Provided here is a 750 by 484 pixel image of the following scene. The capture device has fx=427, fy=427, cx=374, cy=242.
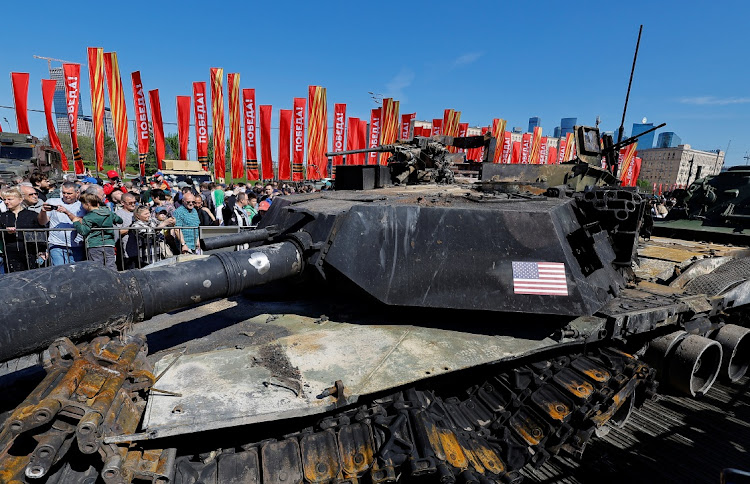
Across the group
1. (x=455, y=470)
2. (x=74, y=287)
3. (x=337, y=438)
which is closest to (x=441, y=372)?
(x=455, y=470)

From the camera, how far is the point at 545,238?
417 centimetres

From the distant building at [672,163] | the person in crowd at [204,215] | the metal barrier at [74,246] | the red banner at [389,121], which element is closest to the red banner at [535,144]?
the red banner at [389,121]

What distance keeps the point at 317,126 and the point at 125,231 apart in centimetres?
1352

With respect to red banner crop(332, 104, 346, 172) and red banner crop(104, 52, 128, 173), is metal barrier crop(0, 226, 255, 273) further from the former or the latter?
red banner crop(332, 104, 346, 172)

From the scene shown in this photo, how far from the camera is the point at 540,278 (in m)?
4.05

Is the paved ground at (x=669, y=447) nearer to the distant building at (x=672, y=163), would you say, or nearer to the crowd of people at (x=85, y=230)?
the crowd of people at (x=85, y=230)

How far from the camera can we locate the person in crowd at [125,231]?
26.6 ft

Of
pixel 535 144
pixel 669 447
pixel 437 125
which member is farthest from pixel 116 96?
pixel 535 144

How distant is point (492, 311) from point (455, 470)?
161 cm

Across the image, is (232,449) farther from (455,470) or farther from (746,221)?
(746,221)

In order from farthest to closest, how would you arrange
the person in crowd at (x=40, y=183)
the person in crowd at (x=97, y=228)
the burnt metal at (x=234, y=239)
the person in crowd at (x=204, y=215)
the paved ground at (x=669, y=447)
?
the person in crowd at (x=204, y=215)
the person in crowd at (x=40, y=183)
the person in crowd at (x=97, y=228)
the paved ground at (x=669, y=447)
the burnt metal at (x=234, y=239)

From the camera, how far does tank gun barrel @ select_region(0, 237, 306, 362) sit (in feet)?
8.20

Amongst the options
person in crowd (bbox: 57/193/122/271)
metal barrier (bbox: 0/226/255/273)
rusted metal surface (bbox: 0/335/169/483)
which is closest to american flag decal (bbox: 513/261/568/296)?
rusted metal surface (bbox: 0/335/169/483)

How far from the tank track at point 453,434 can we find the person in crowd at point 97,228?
239 inches
